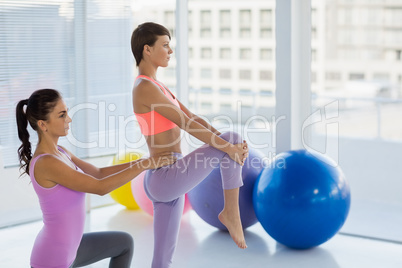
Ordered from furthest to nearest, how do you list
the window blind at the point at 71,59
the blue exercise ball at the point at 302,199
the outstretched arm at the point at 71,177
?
the window blind at the point at 71,59 < the blue exercise ball at the point at 302,199 < the outstretched arm at the point at 71,177

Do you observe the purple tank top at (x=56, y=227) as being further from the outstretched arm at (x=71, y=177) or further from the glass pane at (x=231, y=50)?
the glass pane at (x=231, y=50)

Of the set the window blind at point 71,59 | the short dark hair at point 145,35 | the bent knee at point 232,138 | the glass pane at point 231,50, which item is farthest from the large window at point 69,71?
the glass pane at point 231,50

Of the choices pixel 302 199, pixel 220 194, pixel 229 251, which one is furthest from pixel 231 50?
pixel 302 199

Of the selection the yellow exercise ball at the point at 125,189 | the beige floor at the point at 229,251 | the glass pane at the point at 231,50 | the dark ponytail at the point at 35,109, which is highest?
the glass pane at the point at 231,50

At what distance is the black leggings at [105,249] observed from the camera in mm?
2563

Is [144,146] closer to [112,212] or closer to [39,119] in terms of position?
[112,212]

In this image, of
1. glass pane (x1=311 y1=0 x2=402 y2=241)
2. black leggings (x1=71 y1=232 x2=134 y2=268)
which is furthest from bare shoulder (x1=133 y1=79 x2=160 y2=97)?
glass pane (x1=311 y1=0 x2=402 y2=241)

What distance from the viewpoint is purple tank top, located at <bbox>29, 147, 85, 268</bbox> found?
2.36 m

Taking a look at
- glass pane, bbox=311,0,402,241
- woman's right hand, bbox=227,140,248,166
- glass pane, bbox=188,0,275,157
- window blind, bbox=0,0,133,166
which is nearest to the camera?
woman's right hand, bbox=227,140,248,166

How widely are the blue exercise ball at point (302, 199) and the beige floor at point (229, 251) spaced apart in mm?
126

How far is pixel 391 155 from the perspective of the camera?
7488mm

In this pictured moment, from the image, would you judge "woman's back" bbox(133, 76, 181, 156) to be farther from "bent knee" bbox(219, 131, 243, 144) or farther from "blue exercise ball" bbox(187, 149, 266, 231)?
"blue exercise ball" bbox(187, 149, 266, 231)

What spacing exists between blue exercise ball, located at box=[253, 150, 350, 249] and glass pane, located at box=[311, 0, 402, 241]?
2.51 m

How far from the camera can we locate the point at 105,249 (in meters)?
2.61
